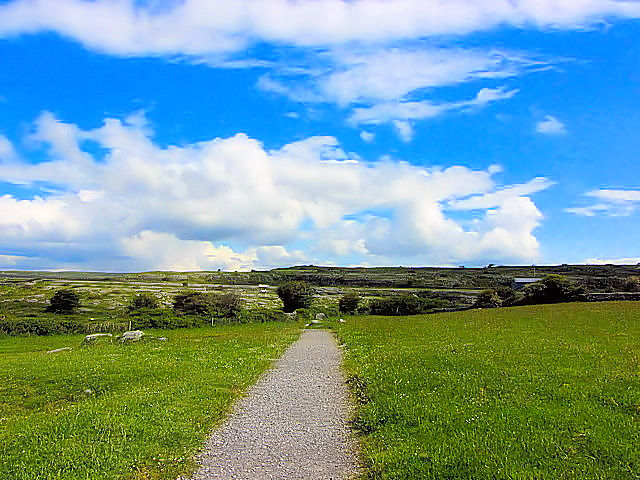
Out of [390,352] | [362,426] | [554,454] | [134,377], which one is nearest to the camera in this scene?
[554,454]

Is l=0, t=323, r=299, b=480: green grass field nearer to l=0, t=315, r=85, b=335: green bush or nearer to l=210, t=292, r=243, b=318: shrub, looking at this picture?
l=0, t=315, r=85, b=335: green bush

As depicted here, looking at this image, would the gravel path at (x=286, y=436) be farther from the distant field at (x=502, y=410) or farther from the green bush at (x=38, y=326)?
the green bush at (x=38, y=326)

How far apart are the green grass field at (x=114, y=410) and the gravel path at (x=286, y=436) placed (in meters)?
0.72

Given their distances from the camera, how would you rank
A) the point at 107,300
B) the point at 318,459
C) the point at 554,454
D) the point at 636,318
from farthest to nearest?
the point at 107,300, the point at 636,318, the point at 318,459, the point at 554,454

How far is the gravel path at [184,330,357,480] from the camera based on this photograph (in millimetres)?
10414

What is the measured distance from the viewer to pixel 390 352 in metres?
29.6

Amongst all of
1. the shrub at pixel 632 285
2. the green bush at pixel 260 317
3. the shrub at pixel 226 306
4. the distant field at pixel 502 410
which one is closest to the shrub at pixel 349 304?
the green bush at pixel 260 317

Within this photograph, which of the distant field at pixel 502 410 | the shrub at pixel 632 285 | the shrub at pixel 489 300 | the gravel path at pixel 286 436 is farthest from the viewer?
the shrub at pixel 489 300

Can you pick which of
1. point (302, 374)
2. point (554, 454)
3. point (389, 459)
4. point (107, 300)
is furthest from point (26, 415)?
point (107, 300)

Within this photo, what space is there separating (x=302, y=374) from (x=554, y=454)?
586 inches

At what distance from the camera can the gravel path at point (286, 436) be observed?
10.4m

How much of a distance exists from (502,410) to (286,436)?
6.14 metres

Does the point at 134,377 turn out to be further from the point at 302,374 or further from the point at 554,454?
the point at 554,454

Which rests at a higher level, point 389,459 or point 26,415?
point 389,459
